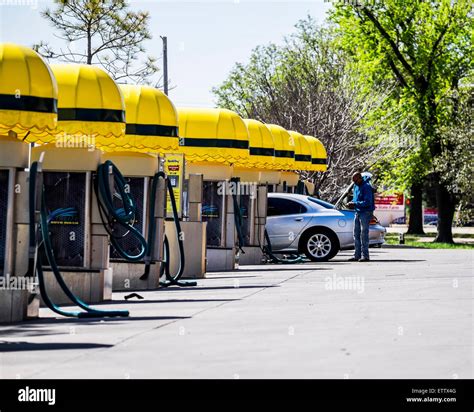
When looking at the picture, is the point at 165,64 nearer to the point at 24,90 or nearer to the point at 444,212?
the point at 444,212

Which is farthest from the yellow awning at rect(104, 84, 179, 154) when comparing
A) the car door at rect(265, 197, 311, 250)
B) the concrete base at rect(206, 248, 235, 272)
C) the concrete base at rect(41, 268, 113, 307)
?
the car door at rect(265, 197, 311, 250)

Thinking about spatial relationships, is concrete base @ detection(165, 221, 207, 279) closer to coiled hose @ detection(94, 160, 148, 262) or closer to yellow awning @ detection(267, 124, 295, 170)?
coiled hose @ detection(94, 160, 148, 262)

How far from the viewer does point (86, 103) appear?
17125 mm

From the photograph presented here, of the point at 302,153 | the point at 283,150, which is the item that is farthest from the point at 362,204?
the point at 302,153

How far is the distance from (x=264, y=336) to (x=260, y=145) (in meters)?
20.4

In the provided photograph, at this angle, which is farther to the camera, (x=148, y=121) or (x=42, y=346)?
(x=148, y=121)

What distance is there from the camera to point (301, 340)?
10531 millimetres

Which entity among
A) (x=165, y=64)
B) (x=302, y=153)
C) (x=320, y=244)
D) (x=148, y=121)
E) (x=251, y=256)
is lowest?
(x=251, y=256)

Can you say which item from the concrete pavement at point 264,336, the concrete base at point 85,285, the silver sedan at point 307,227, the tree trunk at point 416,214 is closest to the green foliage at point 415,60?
the tree trunk at point 416,214

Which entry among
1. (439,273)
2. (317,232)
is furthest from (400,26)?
(439,273)

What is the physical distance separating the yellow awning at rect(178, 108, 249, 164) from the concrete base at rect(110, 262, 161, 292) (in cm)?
583

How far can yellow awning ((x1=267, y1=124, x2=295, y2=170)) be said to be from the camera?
111 ft

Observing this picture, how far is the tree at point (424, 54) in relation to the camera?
51.9 metres

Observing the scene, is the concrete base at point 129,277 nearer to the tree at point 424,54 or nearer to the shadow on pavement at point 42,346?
the shadow on pavement at point 42,346
